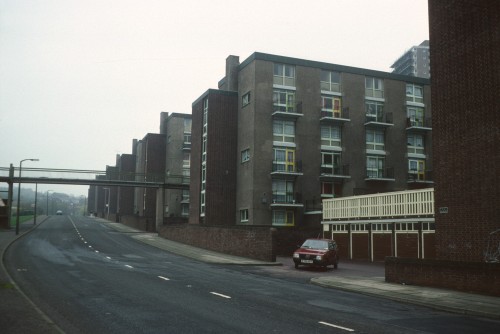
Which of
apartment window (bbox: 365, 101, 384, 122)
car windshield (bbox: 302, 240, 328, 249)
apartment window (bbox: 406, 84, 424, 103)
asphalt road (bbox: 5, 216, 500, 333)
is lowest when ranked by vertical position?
asphalt road (bbox: 5, 216, 500, 333)

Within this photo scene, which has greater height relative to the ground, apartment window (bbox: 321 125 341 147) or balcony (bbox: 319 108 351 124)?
balcony (bbox: 319 108 351 124)

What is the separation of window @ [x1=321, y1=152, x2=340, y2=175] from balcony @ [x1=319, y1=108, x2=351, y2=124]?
10.3 ft

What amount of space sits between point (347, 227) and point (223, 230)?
9.12m

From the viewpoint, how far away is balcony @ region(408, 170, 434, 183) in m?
48.3

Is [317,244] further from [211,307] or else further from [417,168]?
[417,168]

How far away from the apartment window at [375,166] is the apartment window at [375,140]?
0.99 metres

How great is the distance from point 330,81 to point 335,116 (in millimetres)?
3379

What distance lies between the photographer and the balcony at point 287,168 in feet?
141

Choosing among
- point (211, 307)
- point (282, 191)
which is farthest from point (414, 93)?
point (211, 307)

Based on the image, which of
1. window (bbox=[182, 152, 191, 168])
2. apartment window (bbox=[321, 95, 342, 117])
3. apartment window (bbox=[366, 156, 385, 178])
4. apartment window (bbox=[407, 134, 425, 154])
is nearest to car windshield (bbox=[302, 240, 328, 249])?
apartment window (bbox=[321, 95, 342, 117])

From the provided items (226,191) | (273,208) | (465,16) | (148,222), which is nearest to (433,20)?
(465,16)

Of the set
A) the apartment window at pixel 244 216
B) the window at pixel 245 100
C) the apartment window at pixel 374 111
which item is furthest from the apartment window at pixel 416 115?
the apartment window at pixel 244 216

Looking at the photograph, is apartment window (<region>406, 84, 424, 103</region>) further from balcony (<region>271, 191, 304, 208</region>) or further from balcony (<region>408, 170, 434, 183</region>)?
balcony (<region>271, 191, 304, 208</region>)

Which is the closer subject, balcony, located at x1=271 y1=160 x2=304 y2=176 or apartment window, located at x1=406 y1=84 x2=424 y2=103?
balcony, located at x1=271 y1=160 x2=304 y2=176
